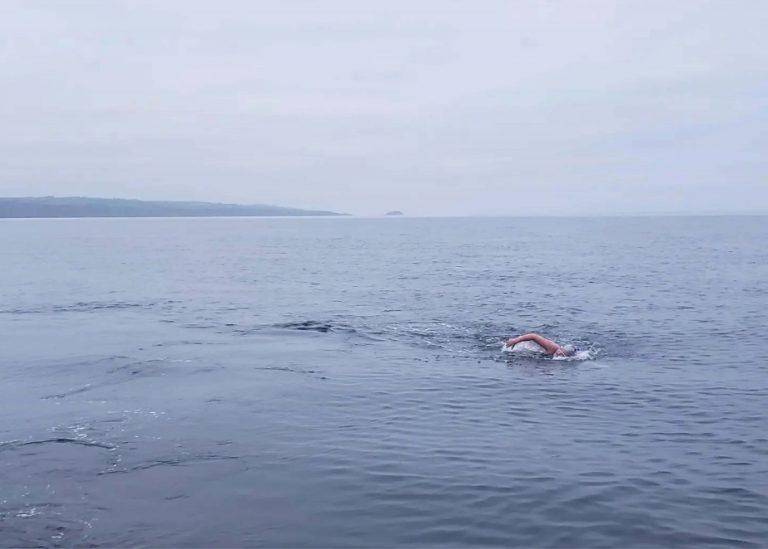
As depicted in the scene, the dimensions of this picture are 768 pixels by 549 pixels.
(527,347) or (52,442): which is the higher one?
(527,347)

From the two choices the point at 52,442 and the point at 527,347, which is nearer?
the point at 52,442

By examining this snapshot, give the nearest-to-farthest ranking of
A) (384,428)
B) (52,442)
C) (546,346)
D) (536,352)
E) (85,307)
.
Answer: (52,442), (384,428), (546,346), (536,352), (85,307)

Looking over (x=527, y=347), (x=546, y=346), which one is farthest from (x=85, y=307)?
(x=546, y=346)

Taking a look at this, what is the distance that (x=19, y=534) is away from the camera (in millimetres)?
11047

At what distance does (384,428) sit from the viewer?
1648cm

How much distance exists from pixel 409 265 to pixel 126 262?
98.1ft

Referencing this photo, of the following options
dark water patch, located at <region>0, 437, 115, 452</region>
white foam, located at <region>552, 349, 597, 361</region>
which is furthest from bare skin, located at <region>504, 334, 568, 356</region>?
dark water patch, located at <region>0, 437, 115, 452</region>

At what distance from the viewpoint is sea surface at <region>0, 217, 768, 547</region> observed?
1156cm

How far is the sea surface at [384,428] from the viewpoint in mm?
11562

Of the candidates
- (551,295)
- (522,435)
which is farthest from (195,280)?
(522,435)

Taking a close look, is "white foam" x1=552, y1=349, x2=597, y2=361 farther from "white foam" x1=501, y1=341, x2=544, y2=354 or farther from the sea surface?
"white foam" x1=501, y1=341, x2=544, y2=354

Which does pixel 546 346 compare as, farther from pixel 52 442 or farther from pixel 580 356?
pixel 52 442

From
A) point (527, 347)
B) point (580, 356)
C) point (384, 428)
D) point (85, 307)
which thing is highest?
point (527, 347)

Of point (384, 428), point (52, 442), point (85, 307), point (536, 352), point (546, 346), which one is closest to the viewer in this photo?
point (52, 442)
